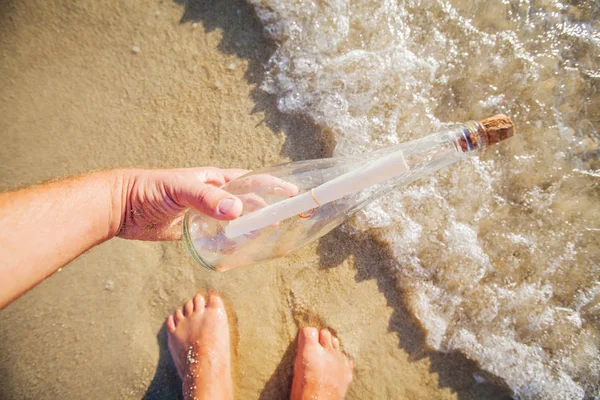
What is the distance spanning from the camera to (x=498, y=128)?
0.91m

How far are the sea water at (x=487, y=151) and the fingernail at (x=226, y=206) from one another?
98cm

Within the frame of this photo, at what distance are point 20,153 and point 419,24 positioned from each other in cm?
222

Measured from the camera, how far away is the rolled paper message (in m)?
0.77

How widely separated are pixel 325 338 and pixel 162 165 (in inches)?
49.5

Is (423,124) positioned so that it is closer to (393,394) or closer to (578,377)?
(393,394)

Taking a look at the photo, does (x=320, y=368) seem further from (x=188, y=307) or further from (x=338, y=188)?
(x=338, y=188)

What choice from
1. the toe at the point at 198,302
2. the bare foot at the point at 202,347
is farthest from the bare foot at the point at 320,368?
the toe at the point at 198,302

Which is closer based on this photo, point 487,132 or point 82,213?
point 487,132

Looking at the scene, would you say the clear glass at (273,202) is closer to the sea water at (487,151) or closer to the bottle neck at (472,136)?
the bottle neck at (472,136)

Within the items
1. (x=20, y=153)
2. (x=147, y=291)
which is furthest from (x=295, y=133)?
(x=20, y=153)

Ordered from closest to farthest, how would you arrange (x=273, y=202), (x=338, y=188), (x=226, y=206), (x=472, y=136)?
(x=338, y=188) → (x=472, y=136) → (x=226, y=206) → (x=273, y=202)

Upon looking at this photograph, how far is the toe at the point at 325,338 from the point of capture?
1.94 meters

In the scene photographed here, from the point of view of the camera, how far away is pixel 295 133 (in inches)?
78.3

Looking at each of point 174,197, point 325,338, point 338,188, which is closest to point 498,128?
point 338,188
